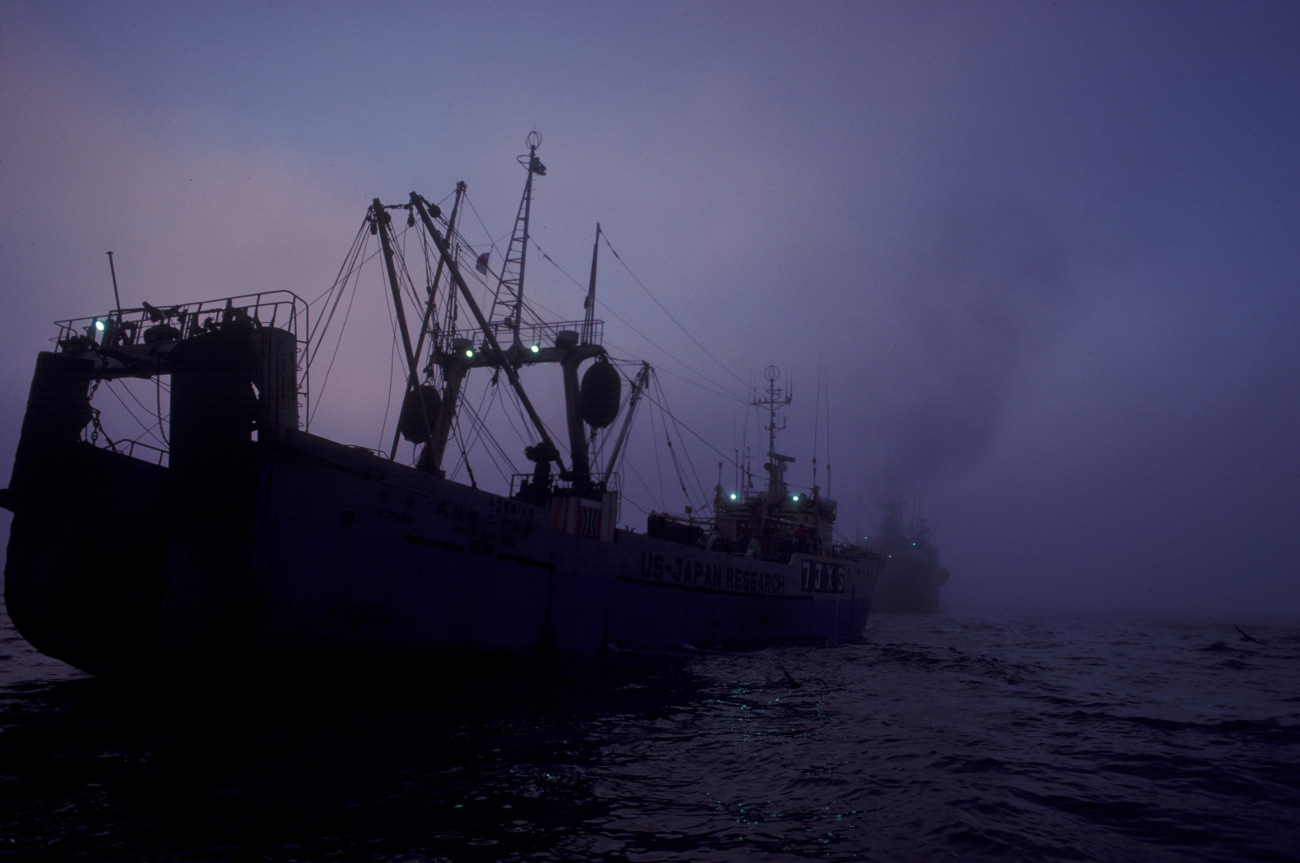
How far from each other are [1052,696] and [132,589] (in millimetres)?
21175

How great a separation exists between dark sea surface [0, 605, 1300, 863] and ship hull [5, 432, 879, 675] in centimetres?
100

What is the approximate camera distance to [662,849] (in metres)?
5.64

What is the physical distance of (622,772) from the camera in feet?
26.3

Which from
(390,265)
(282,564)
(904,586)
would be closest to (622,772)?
(282,564)

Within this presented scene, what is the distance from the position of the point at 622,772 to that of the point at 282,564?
293 inches

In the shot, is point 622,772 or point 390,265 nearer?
point 622,772

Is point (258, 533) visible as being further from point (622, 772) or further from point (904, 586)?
point (904, 586)

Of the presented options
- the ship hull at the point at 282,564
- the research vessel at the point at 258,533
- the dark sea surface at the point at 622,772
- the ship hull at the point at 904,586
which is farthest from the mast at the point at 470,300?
the ship hull at the point at 904,586

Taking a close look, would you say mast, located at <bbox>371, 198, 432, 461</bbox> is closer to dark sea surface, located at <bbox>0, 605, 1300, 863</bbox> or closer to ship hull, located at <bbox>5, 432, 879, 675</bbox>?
ship hull, located at <bbox>5, 432, 879, 675</bbox>

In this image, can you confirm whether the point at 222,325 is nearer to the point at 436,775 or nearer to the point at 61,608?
the point at 61,608

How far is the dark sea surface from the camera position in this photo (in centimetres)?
579

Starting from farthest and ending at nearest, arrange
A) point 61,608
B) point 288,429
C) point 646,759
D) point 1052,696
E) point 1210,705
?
point 1052,696
point 1210,705
point 61,608
point 288,429
point 646,759

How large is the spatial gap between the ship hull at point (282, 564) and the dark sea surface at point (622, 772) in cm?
100

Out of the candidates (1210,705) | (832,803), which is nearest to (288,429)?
(832,803)
